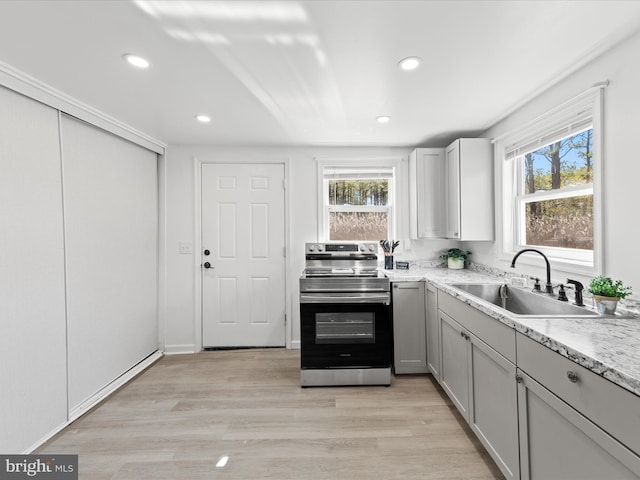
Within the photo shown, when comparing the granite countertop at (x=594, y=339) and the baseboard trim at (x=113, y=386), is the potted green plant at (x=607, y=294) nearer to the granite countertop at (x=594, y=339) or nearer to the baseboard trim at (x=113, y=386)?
the granite countertop at (x=594, y=339)

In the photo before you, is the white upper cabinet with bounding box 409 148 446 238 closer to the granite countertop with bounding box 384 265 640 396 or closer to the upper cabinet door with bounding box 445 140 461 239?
the upper cabinet door with bounding box 445 140 461 239

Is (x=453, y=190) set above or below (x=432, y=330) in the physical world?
above

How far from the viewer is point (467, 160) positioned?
2.76 metres

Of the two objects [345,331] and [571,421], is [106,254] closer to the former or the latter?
[345,331]

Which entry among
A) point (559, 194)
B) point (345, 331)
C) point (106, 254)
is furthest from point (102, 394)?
point (559, 194)

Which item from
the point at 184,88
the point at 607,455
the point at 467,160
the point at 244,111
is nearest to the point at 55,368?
the point at 184,88

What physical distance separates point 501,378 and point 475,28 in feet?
5.64

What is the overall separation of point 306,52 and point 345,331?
2039 mm

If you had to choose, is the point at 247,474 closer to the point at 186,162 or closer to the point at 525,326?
the point at 525,326

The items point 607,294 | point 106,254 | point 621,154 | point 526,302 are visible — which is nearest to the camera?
point 607,294

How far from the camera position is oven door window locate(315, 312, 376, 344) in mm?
2461

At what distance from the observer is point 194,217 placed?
3.22 metres

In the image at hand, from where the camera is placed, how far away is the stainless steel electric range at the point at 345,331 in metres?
2.44

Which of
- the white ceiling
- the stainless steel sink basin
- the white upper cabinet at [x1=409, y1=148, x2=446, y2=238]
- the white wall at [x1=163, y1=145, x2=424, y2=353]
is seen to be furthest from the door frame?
the stainless steel sink basin
